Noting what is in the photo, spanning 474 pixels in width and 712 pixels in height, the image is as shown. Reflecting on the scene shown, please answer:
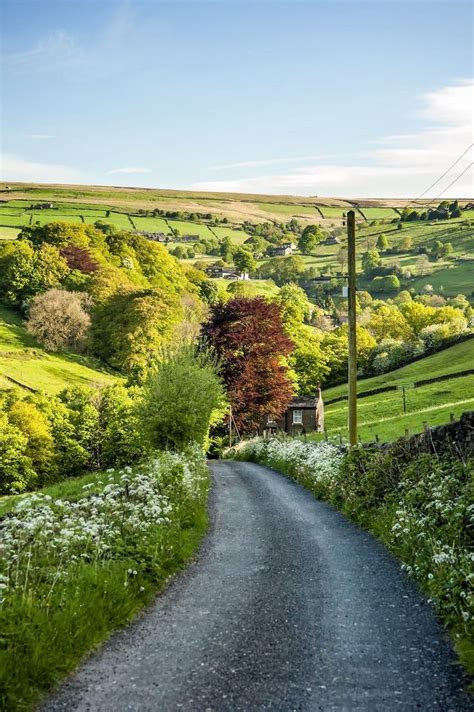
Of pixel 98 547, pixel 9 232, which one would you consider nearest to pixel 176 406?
pixel 98 547

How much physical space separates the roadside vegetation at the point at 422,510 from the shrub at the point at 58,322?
78036 mm

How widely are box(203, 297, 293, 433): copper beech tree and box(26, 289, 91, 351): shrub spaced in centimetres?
4803

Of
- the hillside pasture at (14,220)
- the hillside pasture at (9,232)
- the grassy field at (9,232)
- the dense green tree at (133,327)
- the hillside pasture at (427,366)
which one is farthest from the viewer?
the hillside pasture at (14,220)

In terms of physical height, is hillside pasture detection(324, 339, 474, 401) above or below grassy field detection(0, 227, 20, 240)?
below

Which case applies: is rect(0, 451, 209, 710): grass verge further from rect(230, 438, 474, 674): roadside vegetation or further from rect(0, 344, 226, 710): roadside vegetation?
rect(230, 438, 474, 674): roadside vegetation

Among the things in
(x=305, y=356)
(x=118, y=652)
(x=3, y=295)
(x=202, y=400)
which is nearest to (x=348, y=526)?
(x=118, y=652)

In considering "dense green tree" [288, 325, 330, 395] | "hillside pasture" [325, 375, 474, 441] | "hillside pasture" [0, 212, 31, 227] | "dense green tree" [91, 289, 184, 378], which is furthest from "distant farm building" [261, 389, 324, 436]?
"hillside pasture" [0, 212, 31, 227]

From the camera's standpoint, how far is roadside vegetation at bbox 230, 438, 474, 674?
8.97m

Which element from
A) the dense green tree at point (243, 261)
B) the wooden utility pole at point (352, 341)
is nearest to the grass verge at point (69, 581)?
the wooden utility pole at point (352, 341)

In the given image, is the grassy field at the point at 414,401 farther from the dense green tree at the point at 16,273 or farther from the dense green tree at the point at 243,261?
the dense green tree at the point at 243,261

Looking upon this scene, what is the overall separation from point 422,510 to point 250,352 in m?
40.1

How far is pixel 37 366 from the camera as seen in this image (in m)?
87.8

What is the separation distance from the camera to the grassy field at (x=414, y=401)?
1491 inches

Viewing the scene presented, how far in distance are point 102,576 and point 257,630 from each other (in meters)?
2.34
